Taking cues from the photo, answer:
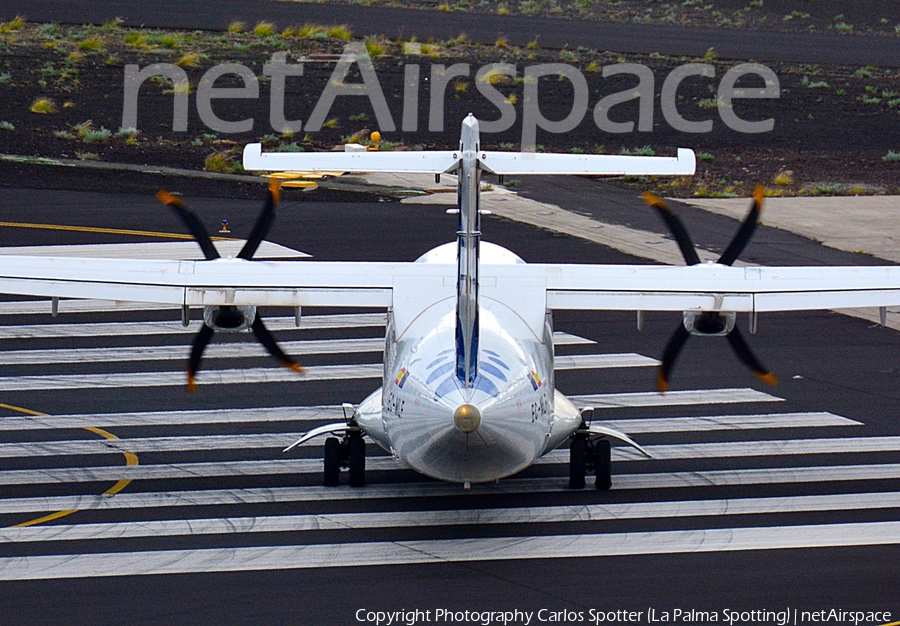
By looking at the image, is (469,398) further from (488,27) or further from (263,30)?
(488,27)

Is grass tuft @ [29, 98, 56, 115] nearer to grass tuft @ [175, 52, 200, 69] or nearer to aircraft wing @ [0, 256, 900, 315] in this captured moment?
grass tuft @ [175, 52, 200, 69]

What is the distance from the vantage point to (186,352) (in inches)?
952

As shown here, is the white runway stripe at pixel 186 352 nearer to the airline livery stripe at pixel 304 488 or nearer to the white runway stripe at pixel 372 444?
the white runway stripe at pixel 372 444

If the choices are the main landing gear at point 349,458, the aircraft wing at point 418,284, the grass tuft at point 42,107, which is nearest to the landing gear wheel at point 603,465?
the aircraft wing at point 418,284

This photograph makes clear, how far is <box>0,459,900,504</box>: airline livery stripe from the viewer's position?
17344 mm

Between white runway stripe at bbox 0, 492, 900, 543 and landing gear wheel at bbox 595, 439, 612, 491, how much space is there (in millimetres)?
599

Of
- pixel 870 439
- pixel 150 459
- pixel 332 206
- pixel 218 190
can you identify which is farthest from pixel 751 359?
pixel 218 190

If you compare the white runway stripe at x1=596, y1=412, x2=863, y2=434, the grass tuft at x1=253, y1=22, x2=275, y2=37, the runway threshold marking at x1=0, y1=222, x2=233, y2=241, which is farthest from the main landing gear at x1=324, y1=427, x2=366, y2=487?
the grass tuft at x1=253, y1=22, x2=275, y2=37

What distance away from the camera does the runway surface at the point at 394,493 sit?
14.8 metres

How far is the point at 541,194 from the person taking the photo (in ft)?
130

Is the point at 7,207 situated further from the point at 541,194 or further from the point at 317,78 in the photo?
the point at 317,78

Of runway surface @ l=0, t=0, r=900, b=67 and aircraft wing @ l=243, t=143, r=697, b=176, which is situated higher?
runway surface @ l=0, t=0, r=900, b=67

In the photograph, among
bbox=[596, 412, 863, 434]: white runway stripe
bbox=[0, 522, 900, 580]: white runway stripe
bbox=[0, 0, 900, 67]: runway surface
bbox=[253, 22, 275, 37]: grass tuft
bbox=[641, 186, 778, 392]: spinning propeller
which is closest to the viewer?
bbox=[0, 522, 900, 580]: white runway stripe

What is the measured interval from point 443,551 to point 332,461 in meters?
2.76
